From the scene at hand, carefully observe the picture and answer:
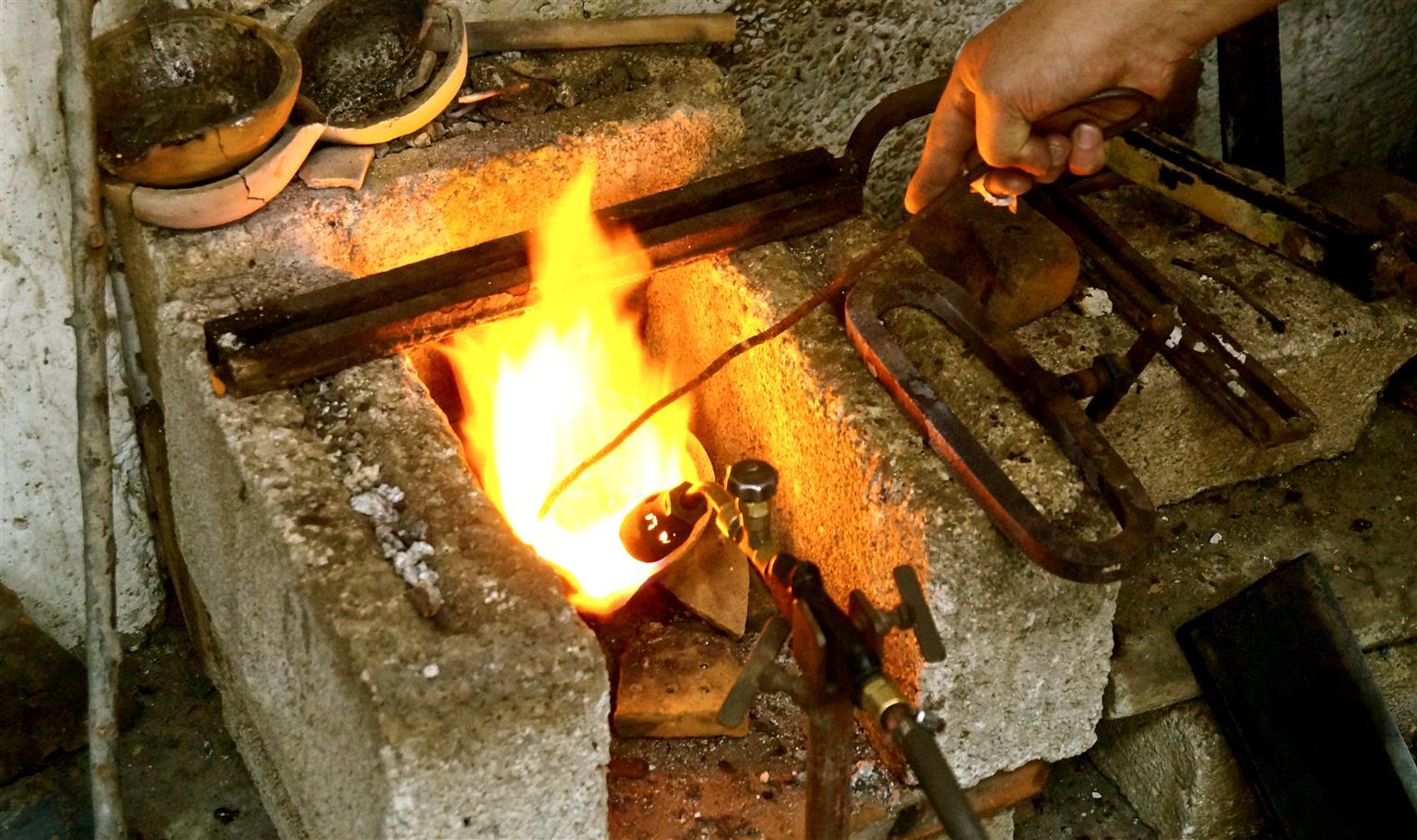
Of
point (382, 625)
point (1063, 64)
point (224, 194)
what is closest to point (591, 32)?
point (224, 194)

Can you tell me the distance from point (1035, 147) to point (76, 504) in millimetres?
2164

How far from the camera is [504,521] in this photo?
1922 mm

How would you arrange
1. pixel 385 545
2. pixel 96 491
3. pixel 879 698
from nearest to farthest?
pixel 879 698 < pixel 385 545 < pixel 96 491

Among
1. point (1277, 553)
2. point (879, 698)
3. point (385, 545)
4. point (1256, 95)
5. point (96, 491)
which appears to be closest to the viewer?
point (879, 698)

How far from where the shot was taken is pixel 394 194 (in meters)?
2.44

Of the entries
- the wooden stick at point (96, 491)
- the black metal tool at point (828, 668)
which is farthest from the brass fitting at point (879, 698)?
the wooden stick at point (96, 491)

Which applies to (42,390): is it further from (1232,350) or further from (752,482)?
(1232,350)

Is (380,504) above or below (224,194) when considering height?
→ below

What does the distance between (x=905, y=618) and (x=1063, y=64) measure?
1.10m

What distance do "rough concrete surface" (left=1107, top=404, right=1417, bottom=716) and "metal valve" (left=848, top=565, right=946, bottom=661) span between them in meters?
1.14

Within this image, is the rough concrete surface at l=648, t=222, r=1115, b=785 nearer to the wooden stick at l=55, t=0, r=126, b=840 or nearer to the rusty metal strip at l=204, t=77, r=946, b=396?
the rusty metal strip at l=204, t=77, r=946, b=396

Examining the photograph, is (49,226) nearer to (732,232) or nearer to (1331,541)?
(732,232)

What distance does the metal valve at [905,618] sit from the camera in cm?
154

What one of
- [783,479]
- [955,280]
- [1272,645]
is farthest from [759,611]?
[1272,645]
